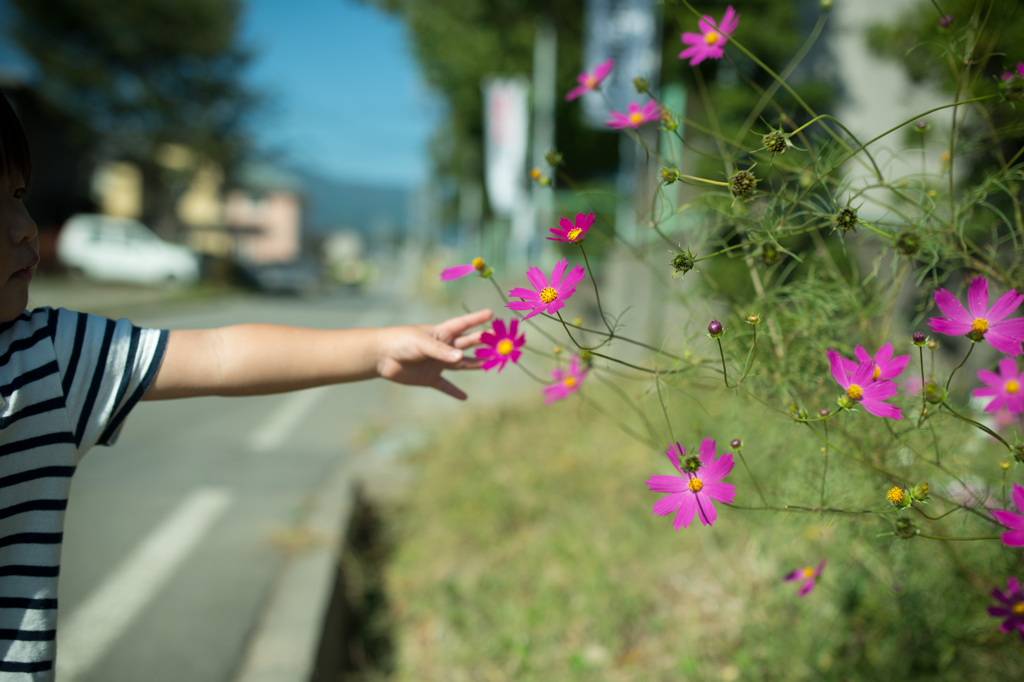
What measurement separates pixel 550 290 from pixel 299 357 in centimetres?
53

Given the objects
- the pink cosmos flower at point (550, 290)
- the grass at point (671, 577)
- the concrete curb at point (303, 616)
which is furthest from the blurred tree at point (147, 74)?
the pink cosmos flower at point (550, 290)

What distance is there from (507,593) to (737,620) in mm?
709

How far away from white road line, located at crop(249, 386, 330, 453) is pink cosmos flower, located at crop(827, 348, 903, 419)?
13.2ft

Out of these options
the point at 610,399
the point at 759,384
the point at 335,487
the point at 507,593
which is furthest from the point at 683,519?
the point at 610,399

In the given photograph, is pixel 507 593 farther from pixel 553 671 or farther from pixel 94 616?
pixel 94 616

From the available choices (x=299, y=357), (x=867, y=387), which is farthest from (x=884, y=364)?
(x=299, y=357)

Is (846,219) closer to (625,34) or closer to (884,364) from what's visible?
(884,364)

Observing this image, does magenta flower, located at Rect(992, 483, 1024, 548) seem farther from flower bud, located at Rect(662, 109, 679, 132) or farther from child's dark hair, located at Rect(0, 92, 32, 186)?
child's dark hair, located at Rect(0, 92, 32, 186)

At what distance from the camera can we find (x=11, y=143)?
0.99 meters

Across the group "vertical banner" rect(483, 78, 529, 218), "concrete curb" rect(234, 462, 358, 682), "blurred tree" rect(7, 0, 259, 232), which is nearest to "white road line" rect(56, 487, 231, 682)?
"concrete curb" rect(234, 462, 358, 682)

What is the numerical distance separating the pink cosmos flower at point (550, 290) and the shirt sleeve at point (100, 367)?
61cm

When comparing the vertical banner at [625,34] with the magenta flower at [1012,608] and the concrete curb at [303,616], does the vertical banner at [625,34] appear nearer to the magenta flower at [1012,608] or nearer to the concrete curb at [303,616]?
the concrete curb at [303,616]

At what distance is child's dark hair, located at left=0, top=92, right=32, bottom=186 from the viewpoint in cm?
98

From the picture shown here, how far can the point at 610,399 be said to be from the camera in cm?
390
